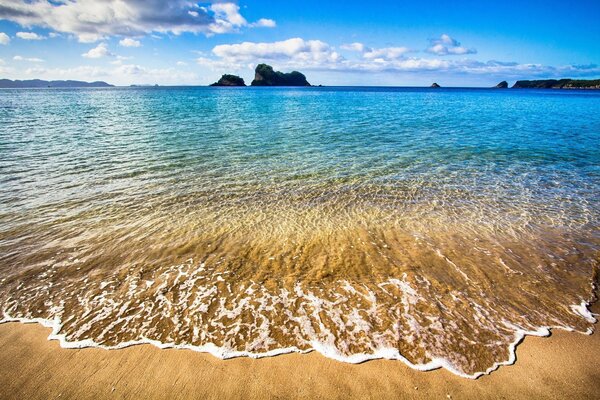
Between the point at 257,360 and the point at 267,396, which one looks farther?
the point at 257,360

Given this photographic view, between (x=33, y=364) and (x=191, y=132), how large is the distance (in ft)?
82.6

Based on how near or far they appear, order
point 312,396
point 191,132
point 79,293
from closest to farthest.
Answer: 1. point 312,396
2. point 79,293
3. point 191,132

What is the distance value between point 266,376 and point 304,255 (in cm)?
362

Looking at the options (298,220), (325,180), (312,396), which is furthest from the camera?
(325,180)

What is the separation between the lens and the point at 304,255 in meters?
8.00

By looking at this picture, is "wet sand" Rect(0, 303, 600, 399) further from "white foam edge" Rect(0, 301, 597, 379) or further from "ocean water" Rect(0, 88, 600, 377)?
"ocean water" Rect(0, 88, 600, 377)

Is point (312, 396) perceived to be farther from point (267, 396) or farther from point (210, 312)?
point (210, 312)

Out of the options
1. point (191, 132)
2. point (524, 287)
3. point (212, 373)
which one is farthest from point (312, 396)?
point (191, 132)

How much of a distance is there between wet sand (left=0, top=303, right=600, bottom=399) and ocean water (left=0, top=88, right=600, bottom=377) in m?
0.27

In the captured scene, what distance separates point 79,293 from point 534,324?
965 centimetres

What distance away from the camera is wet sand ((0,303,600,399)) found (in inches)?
175

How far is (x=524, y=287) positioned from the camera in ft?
22.1

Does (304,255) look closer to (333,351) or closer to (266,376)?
(333,351)

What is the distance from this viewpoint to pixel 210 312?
606cm
